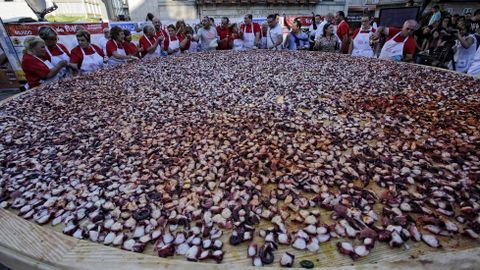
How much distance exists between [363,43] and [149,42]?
4.66 metres

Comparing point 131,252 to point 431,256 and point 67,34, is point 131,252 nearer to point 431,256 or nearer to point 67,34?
point 431,256

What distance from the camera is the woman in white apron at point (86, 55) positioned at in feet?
12.7

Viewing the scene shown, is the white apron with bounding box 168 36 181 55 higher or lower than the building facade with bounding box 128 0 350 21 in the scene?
lower

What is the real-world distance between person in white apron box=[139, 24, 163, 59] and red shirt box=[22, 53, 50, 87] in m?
2.18

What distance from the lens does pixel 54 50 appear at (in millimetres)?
3645

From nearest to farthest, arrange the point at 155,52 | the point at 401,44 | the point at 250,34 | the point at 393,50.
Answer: the point at 401,44 < the point at 393,50 < the point at 155,52 < the point at 250,34

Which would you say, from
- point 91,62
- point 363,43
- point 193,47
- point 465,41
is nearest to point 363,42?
point 363,43

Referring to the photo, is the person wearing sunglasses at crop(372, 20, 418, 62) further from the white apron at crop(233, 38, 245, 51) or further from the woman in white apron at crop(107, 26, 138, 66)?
the woman in white apron at crop(107, 26, 138, 66)

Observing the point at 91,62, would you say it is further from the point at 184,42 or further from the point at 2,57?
the point at 2,57

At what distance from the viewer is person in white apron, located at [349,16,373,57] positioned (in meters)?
5.04

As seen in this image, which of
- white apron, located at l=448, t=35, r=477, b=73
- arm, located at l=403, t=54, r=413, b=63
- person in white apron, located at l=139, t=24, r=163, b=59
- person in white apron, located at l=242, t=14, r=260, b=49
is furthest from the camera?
person in white apron, located at l=242, t=14, r=260, b=49

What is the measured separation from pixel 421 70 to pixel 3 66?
8851 millimetres

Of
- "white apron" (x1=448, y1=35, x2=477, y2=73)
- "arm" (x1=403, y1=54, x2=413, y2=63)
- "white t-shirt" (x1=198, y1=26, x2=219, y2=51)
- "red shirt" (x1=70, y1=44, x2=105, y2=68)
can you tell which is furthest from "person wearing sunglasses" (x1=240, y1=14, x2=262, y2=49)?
"white apron" (x1=448, y1=35, x2=477, y2=73)

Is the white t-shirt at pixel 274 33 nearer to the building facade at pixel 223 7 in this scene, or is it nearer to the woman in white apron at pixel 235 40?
the woman in white apron at pixel 235 40
